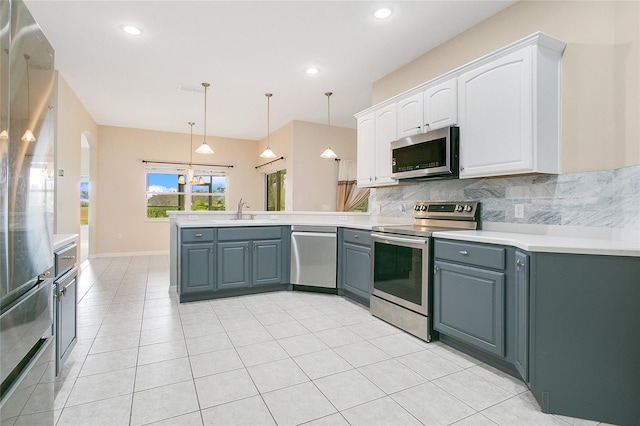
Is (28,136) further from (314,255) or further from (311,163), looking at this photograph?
(311,163)

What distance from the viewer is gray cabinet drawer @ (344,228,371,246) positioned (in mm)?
3428

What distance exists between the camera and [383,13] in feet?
9.43

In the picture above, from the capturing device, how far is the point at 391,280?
9.77ft

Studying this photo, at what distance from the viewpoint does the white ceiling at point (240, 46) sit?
286 cm

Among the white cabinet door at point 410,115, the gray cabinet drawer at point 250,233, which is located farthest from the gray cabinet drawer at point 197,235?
the white cabinet door at point 410,115

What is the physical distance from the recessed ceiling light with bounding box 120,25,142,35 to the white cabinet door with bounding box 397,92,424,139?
8.89ft

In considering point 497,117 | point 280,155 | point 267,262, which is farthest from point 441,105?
point 280,155

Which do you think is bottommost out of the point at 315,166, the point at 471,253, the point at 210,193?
the point at 471,253

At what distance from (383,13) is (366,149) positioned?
1.49 m

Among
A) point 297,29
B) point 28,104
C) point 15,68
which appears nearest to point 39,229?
point 28,104

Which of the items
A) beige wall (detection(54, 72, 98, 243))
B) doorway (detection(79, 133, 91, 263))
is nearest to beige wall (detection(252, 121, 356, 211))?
beige wall (detection(54, 72, 98, 243))

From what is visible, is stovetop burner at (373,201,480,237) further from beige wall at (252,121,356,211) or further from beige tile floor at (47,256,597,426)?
beige wall at (252,121,356,211)

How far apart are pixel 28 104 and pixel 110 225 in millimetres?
6830

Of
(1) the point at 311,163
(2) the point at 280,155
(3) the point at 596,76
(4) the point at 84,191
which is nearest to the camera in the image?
(3) the point at 596,76
